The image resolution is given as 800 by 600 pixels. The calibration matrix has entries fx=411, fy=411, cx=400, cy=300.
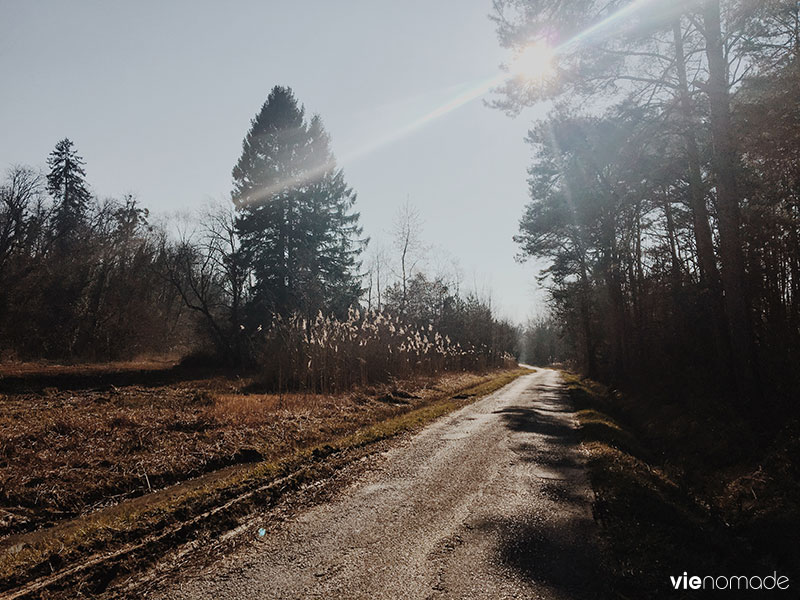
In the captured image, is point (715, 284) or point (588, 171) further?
point (588, 171)

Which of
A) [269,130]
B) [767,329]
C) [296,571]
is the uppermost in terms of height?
[269,130]

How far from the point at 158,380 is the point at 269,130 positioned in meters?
18.5

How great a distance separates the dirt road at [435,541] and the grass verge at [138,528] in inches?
25.6

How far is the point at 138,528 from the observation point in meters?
3.77

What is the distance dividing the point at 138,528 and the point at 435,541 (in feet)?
8.90

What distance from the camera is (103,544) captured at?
3506mm

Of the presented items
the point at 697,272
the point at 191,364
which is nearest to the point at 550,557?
the point at 697,272

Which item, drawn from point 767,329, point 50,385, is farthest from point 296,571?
point 50,385

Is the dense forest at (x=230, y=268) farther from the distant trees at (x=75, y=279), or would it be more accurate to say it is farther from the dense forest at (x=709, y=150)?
the dense forest at (x=709, y=150)

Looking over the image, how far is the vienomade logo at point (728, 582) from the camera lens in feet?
9.91

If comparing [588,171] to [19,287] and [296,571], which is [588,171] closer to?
[296,571]

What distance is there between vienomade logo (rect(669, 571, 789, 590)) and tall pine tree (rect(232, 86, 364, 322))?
21.0 meters

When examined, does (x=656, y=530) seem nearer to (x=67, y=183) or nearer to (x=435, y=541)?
(x=435, y=541)

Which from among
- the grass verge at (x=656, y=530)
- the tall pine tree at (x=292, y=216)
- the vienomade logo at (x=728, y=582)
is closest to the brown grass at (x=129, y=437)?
the grass verge at (x=656, y=530)
